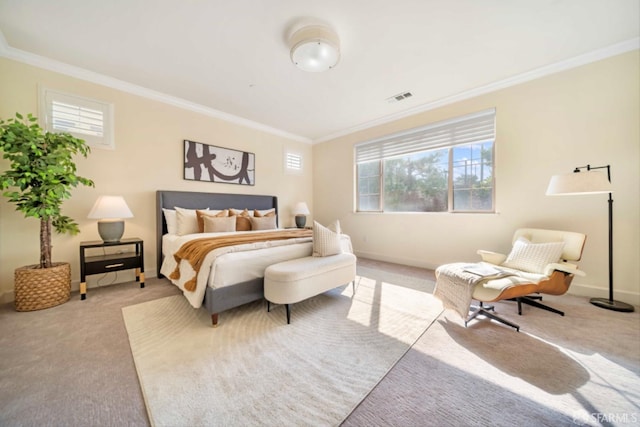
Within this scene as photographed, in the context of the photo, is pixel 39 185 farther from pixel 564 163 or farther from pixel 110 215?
pixel 564 163

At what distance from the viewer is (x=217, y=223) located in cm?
332

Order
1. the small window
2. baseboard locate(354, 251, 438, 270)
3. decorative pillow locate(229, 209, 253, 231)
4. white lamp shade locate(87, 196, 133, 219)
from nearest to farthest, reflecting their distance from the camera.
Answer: white lamp shade locate(87, 196, 133, 219)
decorative pillow locate(229, 209, 253, 231)
baseboard locate(354, 251, 438, 270)
the small window

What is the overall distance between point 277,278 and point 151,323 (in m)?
1.22

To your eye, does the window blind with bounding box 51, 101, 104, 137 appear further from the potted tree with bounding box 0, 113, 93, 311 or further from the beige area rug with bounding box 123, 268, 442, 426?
the beige area rug with bounding box 123, 268, 442, 426

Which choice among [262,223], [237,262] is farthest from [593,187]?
[262,223]

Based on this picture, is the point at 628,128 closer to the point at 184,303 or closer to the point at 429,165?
the point at 429,165

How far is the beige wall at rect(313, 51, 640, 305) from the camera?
2418 millimetres

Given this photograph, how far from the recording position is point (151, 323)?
2.05 metres

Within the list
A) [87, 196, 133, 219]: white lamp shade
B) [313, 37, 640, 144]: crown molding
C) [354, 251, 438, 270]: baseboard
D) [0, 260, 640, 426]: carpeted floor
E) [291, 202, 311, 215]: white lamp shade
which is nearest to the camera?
[0, 260, 640, 426]: carpeted floor

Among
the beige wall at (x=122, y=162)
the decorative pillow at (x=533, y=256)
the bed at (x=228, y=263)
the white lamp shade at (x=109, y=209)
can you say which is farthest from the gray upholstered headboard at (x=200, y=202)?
the decorative pillow at (x=533, y=256)

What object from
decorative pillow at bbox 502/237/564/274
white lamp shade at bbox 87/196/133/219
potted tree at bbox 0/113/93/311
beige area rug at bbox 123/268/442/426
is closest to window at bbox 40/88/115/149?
potted tree at bbox 0/113/93/311

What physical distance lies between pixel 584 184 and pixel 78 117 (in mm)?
5782

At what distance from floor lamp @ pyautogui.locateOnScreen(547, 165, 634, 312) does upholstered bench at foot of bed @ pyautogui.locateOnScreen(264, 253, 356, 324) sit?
2.37 m

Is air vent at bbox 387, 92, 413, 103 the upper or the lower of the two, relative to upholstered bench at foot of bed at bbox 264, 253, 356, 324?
upper
